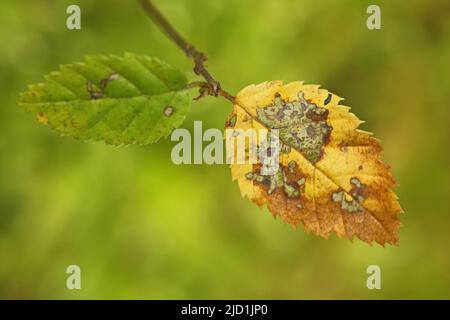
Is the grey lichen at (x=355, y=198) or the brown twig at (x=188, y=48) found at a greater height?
the brown twig at (x=188, y=48)

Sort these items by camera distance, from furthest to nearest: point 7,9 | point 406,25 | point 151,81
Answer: point 406,25 → point 7,9 → point 151,81

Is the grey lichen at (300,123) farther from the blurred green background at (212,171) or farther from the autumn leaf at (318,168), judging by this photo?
the blurred green background at (212,171)

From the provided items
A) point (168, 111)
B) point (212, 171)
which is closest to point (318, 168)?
point (168, 111)

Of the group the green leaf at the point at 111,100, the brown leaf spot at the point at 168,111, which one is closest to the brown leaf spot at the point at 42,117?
the green leaf at the point at 111,100

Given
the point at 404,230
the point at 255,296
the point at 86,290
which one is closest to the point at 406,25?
the point at 404,230

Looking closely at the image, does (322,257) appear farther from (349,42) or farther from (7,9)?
(7,9)
